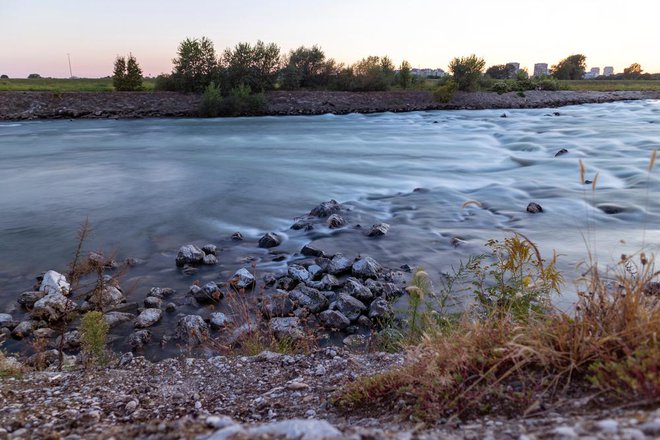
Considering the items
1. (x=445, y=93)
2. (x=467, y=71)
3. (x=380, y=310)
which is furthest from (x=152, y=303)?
(x=467, y=71)

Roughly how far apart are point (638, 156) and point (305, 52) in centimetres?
3735

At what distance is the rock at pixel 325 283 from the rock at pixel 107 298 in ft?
8.68

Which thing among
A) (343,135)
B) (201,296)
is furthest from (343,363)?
(343,135)

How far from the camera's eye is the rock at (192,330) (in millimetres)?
5590

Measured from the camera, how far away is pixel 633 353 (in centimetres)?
239

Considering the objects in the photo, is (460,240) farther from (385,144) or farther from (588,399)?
(385,144)

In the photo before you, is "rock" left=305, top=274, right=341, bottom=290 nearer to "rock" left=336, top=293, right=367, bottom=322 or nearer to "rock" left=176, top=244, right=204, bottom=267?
"rock" left=336, top=293, right=367, bottom=322

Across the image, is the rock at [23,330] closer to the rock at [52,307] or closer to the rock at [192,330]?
the rock at [52,307]

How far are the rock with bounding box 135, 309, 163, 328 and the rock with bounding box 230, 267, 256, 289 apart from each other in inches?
43.7

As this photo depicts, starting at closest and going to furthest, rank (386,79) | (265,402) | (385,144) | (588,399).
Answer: (588,399)
(265,402)
(385,144)
(386,79)

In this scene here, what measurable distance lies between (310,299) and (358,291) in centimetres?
66

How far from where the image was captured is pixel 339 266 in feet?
24.8

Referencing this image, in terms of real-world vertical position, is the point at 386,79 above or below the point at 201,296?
above

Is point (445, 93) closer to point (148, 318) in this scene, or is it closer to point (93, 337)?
point (148, 318)
